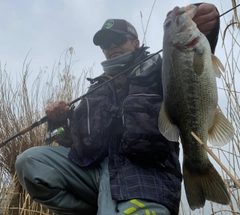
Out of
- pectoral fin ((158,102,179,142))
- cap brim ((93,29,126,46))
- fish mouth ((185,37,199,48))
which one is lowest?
pectoral fin ((158,102,179,142))

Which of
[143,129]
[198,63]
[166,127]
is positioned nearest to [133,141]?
[143,129]

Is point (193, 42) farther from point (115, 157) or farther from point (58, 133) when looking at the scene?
point (58, 133)

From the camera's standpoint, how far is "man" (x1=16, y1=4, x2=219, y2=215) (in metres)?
1.71

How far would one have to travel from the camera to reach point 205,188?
4.93 feet

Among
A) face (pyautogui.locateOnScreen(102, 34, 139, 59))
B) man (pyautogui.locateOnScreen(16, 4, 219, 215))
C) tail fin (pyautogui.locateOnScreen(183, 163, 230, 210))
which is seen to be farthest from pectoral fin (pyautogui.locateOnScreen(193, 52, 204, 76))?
face (pyautogui.locateOnScreen(102, 34, 139, 59))

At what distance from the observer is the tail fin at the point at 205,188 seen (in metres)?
1.46

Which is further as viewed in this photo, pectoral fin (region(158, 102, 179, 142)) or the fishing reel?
the fishing reel

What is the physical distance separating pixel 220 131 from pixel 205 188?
0.26 meters

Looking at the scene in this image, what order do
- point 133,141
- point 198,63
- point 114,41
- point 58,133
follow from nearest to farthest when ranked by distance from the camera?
point 198,63 → point 133,141 → point 58,133 → point 114,41

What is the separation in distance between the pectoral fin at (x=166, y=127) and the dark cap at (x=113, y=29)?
3.44ft

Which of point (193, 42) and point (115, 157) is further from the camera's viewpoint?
point (115, 157)

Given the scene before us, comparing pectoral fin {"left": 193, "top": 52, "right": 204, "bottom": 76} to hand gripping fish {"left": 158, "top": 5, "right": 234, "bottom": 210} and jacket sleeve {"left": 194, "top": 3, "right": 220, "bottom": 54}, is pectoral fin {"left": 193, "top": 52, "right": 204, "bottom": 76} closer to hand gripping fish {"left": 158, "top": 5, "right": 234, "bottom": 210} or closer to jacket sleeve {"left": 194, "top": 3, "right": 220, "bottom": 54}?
hand gripping fish {"left": 158, "top": 5, "right": 234, "bottom": 210}

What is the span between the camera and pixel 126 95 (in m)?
2.01

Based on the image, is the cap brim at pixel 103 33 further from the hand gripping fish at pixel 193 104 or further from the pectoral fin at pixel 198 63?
the pectoral fin at pixel 198 63
